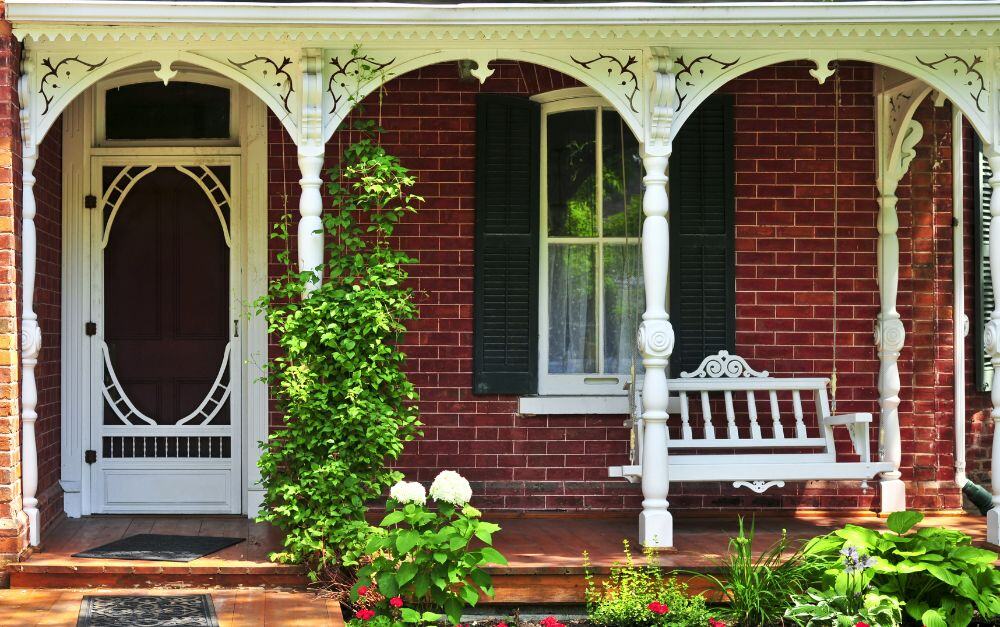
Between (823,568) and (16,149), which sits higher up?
(16,149)

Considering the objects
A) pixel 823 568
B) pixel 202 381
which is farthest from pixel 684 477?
pixel 202 381

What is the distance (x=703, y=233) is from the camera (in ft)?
25.5

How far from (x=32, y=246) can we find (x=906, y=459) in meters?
5.70

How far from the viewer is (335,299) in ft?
20.9

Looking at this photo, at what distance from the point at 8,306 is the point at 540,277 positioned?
10.9ft

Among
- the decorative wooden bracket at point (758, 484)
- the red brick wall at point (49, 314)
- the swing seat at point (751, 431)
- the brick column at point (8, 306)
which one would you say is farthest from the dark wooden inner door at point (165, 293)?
the decorative wooden bracket at point (758, 484)

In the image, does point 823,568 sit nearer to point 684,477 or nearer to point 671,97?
point 684,477

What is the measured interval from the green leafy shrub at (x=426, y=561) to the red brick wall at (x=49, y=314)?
2.35 meters

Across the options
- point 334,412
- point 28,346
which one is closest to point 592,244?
point 334,412

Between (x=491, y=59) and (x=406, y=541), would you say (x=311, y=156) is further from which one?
(x=406, y=541)

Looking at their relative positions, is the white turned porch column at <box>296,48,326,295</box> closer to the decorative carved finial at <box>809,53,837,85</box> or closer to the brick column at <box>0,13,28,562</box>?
the brick column at <box>0,13,28,562</box>

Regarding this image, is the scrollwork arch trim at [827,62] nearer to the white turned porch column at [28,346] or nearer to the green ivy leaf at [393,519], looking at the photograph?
the green ivy leaf at [393,519]

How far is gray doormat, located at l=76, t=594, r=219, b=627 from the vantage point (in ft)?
18.1

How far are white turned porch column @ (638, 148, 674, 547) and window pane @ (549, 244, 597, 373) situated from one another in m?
1.39
